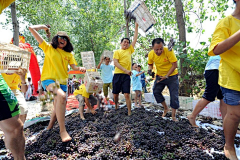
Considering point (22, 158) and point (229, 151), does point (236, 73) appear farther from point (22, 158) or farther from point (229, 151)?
point (22, 158)

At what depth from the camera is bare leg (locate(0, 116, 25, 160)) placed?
50.7 inches

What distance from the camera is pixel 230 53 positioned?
1.42m

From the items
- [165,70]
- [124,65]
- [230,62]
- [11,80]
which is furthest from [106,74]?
[230,62]

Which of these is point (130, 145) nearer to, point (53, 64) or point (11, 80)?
point (53, 64)

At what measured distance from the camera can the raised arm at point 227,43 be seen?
125cm

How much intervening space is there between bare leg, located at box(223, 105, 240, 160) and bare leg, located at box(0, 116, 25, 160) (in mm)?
1916

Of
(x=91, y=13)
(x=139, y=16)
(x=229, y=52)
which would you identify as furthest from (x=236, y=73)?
(x=91, y=13)

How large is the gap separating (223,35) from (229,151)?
1.13m

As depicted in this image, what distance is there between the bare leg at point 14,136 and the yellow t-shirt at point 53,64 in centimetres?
97

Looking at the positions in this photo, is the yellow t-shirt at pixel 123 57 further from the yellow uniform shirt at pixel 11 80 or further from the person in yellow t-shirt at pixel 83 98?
the yellow uniform shirt at pixel 11 80

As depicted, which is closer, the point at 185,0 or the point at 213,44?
the point at 213,44

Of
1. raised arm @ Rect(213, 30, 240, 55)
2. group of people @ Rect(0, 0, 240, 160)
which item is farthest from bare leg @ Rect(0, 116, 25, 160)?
raised arm @ Rect(213, 30, 240, 55)

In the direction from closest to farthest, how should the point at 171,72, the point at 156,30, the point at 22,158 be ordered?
the point at 22,158 < the point at 171,72 < the point at 156,30

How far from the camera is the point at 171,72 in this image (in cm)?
287
